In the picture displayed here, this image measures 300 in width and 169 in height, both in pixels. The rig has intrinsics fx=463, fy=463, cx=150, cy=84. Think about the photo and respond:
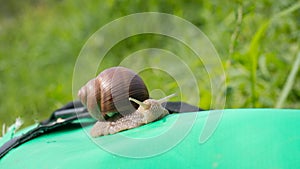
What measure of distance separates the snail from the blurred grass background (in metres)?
0.55

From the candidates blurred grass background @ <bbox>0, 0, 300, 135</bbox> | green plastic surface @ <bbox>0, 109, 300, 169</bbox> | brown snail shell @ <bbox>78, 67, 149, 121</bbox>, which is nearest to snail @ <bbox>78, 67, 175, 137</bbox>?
brown snail shell @ <bbox>78, 67, 149, 121</bbox>

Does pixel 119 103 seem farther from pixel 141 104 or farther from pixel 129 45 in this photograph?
pixel 129 45

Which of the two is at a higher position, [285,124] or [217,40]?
[217,40]

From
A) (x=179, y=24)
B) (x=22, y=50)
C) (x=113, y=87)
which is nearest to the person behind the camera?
(x=113, y=87)

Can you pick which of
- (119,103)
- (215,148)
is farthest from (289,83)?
(215,148)

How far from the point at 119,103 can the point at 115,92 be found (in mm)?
33

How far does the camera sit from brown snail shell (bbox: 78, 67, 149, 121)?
1212 millimetres

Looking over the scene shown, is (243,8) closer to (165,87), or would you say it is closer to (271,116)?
(165,87)

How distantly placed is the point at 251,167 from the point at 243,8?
102 centimetres

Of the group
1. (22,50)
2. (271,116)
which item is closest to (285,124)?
(271,116)

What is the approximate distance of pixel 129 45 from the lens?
3.48 m

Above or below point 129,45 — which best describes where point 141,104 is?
below

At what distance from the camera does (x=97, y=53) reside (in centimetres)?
347

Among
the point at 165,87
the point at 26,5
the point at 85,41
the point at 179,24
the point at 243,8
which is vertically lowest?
the point at 165,87
